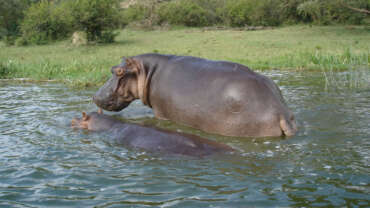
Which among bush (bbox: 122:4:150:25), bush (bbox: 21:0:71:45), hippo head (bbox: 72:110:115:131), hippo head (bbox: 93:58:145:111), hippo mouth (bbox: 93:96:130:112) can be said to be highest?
bush (bbox: 122:4:150:25)

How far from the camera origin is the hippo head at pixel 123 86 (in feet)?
17.0

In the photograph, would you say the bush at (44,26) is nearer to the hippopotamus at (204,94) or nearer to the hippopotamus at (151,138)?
the hippopotamus at (204,94)

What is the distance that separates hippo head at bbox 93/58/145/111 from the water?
1.90 ft

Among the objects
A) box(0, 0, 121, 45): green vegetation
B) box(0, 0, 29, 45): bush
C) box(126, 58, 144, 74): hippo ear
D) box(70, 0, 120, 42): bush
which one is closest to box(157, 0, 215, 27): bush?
box(0, 0, 121, 45): green vegetation

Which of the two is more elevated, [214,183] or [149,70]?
[149,70]

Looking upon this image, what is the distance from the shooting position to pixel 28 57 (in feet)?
42.5

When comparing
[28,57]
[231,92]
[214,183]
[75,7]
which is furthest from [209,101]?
[75,7]

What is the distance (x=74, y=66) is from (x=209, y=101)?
6.25 m

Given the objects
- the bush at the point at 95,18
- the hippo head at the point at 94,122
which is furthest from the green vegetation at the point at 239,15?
the hippo head at the point at 94,122

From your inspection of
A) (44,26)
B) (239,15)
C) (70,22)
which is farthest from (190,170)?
(239,15)

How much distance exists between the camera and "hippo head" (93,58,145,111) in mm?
5176

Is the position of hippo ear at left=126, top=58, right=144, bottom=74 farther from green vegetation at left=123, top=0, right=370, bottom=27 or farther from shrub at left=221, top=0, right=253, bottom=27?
shrub at left=221, top=0, right=253, bottom=27

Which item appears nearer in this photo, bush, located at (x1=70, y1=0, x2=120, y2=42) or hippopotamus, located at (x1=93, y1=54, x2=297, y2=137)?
hippopotamus, located at (x1=93, y1=54, x2=297, y2=137)

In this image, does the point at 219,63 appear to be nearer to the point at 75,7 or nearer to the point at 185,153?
the point at 185,153
